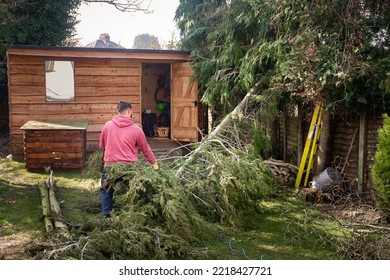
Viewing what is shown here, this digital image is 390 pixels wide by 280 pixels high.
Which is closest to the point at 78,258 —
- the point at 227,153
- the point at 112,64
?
the point at 227,153

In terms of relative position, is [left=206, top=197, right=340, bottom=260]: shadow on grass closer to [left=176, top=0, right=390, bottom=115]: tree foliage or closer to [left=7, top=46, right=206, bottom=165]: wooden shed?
[left=176, top=0, right=390, bottom=115]: tree foliage

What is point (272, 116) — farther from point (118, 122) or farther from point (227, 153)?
point (118, 122)

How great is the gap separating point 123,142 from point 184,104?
640 cm

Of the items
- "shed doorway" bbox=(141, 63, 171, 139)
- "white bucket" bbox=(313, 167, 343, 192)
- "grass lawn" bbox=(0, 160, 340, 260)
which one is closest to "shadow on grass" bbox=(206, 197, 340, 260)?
"grass lawn" bbox=(0, 160, 340, 260)

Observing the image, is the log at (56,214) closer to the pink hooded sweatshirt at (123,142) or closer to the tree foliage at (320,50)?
the pink hooded sweatshirt at (123,142)

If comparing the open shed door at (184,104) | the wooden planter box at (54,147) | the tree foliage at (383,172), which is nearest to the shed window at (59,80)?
the wooden planter box at (54,147)

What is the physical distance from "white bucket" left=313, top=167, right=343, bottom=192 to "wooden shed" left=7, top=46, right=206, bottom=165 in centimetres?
455

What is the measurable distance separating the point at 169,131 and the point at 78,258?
9.15 meters

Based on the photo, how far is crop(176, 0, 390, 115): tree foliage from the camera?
6.13m

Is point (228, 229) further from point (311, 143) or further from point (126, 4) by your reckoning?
point (126, 4)

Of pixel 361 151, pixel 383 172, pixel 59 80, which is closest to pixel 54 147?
pixel 59 80

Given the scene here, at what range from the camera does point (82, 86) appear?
10820 millimetres

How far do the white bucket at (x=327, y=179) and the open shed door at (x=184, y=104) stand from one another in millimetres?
4534

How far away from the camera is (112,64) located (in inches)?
Result: 431
